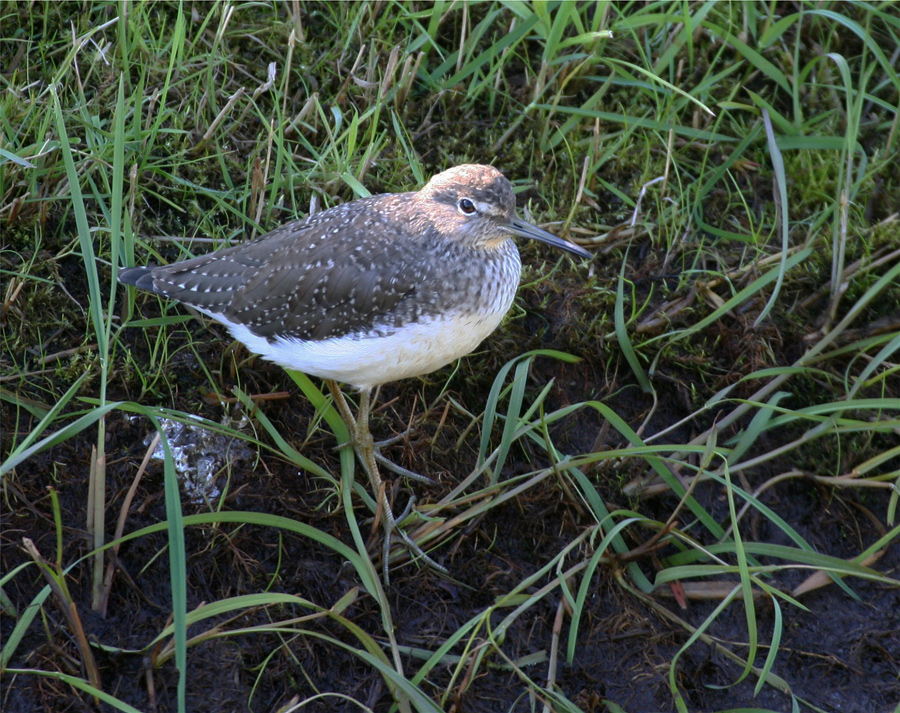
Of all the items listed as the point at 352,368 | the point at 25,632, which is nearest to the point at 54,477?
the point at 25,632

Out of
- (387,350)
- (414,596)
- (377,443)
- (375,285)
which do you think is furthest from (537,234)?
(414,596)

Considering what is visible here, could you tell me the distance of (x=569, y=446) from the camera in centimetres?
463

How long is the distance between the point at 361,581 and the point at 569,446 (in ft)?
4.11

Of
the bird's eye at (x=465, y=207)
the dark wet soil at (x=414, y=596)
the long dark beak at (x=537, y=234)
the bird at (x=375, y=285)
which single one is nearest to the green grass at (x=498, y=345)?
the dark wet soil at (x=414, y=596)

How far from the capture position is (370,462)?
4289 mm

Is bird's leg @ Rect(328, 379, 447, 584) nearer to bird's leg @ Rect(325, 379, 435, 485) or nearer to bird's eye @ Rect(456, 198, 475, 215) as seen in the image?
bird's leg @ Rect(325, 379, 435, 485)

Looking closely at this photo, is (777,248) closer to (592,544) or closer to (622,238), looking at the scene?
(622,238)

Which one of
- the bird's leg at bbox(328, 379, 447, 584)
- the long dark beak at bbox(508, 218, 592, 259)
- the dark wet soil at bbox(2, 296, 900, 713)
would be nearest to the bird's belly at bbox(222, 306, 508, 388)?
the bird's leg at bbox(328, 379, 447, 584)

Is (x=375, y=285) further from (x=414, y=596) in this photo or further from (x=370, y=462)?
(x=414, y=596)

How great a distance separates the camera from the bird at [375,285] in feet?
12.8

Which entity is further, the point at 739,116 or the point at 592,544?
the point at 739,116

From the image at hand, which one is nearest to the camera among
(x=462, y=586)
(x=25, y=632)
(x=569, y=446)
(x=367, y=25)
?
(x=25, y=632)

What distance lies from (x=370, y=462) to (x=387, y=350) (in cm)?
70

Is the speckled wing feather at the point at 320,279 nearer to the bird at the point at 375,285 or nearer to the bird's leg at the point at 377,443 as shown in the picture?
the bird at the point at 375,285
